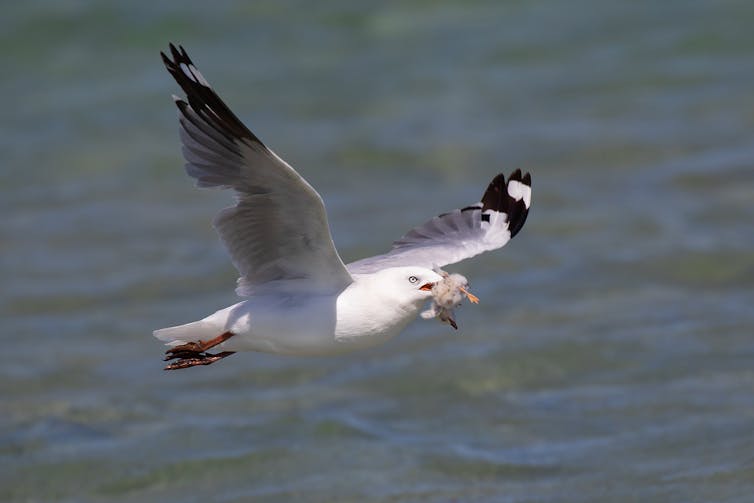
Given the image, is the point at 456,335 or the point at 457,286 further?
the point at 456,335

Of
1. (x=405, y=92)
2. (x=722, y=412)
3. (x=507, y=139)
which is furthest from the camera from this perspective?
(x=405, y=92)

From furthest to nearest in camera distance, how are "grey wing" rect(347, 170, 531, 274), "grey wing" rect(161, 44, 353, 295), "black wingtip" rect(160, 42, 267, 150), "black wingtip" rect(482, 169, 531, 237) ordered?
1. "black wingtip" rect(482, 169, 531, 237)
2. "grey wing" rect(347, 170, 531, 274)
3. "grey wing" rect(161, 44, 353, 295)
4. "black wingtip" rect(160, 42, 267, 150)

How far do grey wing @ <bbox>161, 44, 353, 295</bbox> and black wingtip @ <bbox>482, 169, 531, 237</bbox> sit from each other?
145cm

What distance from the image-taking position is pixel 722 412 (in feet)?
37.4

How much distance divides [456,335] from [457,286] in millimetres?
6909

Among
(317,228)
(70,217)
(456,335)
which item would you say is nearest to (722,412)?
(456,335)

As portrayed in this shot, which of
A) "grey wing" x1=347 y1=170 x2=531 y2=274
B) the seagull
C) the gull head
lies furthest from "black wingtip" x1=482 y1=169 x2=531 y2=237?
the gull head

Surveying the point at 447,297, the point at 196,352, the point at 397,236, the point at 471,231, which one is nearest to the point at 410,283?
the point at 447,297

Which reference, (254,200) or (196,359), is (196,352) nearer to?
(196,359)

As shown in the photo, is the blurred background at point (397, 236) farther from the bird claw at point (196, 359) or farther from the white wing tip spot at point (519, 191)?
the bird claw at point (196, 359)

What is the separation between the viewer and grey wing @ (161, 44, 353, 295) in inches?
267

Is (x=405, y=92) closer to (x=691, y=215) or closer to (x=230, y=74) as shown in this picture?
(x=230, y=74)

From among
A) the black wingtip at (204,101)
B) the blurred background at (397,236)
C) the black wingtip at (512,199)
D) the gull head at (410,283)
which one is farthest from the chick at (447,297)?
the blurred background at (397,236)

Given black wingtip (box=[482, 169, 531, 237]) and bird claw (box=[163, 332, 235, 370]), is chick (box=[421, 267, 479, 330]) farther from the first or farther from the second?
black wingtip (box=[482, 169, 531, 237])
